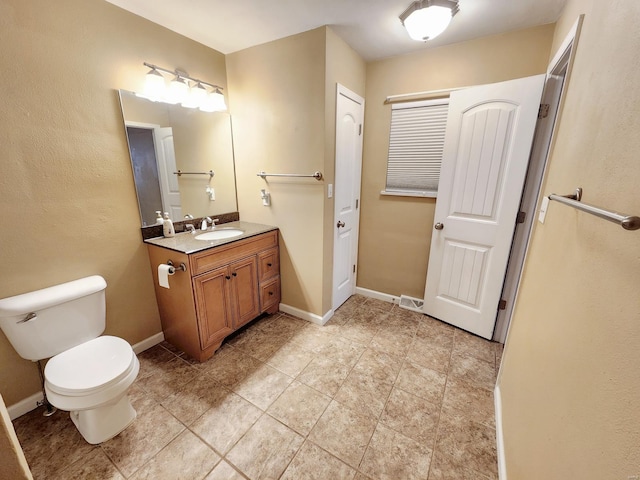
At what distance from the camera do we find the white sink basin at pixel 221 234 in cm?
212

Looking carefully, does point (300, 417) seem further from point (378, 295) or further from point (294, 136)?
point (294, 136)

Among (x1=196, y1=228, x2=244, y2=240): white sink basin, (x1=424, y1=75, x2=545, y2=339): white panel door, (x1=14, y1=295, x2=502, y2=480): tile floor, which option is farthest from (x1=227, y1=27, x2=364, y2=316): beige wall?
(x1=424, y1=75, x2=545, y2=339): white panel door

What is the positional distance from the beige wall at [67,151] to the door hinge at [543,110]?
2620 mm

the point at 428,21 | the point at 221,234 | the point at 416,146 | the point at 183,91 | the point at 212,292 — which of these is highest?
the point at 428,21

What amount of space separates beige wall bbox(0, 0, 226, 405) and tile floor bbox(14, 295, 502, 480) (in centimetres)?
61

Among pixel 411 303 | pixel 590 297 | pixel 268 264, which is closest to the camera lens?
pixel 590 297

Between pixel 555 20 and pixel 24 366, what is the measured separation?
390 centimetres

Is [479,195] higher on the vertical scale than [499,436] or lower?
higher

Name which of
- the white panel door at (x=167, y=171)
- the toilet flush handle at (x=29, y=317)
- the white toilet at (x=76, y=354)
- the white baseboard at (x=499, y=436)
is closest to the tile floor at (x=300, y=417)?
the white baseboard at (x=499, y=436)

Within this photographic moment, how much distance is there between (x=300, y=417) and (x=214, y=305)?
3.09 ft

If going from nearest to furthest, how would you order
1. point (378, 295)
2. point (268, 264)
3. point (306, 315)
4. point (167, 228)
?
point (167, 228)
point (268, 264)
point (306, 315)
point (378, 295)

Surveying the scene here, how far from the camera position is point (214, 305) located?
188 centimetres

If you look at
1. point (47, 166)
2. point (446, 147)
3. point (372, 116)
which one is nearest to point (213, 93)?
point (47, 166)

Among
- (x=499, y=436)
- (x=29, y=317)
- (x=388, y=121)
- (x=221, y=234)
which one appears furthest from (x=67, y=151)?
(x=499, y=436)
